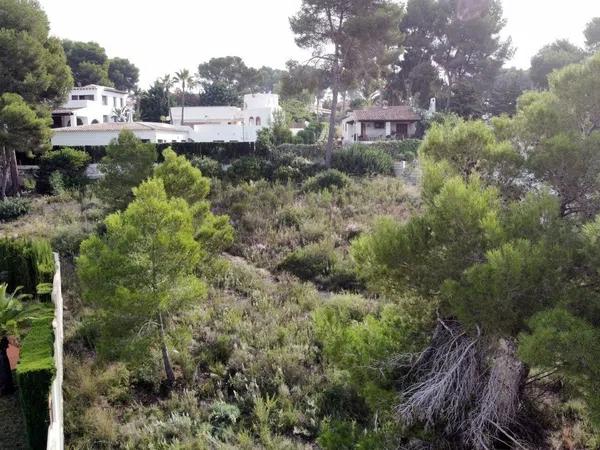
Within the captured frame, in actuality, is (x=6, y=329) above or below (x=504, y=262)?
below

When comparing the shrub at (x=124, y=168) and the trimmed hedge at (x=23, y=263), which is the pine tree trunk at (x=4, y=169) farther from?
the trimmed hedge at (x=23, y=263)

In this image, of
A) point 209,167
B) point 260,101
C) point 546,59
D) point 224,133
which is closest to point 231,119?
point 260,101

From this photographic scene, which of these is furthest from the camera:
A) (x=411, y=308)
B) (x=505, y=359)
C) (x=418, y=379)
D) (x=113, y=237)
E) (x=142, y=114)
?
(x=142, y=114)

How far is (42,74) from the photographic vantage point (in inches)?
1068

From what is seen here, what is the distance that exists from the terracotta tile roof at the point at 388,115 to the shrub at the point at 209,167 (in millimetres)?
16761

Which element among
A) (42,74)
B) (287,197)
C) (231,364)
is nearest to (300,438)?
(231,364)

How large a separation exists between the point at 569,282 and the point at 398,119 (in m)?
36.0

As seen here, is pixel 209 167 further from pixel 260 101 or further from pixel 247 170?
pixel 260 101

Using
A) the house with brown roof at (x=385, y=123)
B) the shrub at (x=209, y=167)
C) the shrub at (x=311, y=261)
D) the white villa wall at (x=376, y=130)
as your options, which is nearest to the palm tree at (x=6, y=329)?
the shrub at (x=311, y=261)

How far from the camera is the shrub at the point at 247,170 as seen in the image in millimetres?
28047

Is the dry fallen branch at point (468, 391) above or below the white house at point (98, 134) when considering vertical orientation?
below

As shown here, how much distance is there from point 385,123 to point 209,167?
18.6m

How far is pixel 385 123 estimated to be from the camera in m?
41.3

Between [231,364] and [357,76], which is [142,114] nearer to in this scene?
[357,76]
